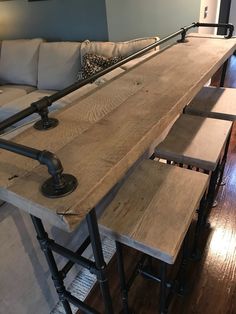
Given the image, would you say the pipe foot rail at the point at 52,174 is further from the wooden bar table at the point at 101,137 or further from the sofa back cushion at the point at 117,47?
the sofa back cushion at the point at 117,47

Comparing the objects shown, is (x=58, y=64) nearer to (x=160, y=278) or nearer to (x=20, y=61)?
(x=20, y=61)

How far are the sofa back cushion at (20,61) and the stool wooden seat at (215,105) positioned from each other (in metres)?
2.47

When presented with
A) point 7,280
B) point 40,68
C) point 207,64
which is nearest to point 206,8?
point 40,68

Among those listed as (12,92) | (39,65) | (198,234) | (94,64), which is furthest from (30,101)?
(198,234)

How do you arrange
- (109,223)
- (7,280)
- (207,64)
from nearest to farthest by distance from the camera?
(109,223)
(7,280)
(207,64)

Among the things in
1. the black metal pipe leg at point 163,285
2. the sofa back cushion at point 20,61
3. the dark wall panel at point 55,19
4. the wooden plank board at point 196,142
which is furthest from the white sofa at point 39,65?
the black metal pipe leg at point 163,285

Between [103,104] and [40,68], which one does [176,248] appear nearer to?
[103,104]

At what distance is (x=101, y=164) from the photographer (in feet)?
2.12

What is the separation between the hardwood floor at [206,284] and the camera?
1.39 metres

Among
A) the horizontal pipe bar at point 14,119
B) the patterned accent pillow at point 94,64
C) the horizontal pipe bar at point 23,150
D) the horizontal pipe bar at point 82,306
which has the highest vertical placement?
the horizontal pipe bar at point 23,150

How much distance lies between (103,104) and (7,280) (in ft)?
2.69

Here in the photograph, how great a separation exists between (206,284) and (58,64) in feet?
9.25

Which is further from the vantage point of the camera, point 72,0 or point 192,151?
point 72,0

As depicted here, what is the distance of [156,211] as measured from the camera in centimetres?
93
